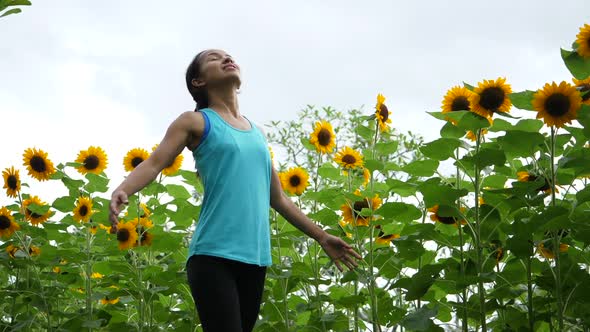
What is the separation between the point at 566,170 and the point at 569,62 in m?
0.69

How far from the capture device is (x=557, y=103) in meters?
3.08

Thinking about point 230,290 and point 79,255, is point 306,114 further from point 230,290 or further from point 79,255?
point 230,290

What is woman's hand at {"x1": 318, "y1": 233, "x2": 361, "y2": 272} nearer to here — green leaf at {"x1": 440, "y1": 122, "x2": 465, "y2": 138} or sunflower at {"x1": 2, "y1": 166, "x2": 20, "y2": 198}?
green leaf at {"x1": 440, "y1": 122, "x2": 465, "y2": 138}

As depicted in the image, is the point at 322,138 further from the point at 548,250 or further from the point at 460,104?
the point at 548,250

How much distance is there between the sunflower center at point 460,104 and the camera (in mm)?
3430

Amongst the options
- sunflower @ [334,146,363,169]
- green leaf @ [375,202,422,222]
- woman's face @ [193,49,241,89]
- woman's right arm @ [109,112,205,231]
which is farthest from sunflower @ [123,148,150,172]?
woman's right arm @ [109,112,205,231]

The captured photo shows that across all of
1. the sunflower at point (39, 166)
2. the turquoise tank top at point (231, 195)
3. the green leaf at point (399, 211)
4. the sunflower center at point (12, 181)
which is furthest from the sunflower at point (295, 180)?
the sunflower center at point (12, 181)

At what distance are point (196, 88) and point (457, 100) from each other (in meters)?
1.12

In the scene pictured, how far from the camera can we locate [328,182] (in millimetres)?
5375

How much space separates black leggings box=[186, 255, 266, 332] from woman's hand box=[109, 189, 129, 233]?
31 cm

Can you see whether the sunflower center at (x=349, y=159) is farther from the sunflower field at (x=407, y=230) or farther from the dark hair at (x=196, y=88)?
the dark hair at (x=196, y=88)

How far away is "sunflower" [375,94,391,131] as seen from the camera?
3.94 metres

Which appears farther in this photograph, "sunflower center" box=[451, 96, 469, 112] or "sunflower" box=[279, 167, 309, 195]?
"sunflower" box=[279, 167, 309, 195]

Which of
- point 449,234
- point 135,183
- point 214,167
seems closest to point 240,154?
point 214,167
